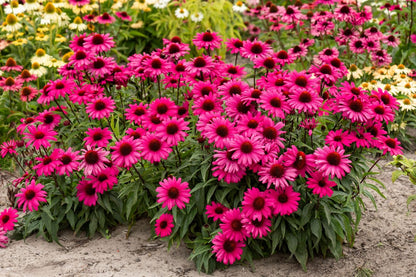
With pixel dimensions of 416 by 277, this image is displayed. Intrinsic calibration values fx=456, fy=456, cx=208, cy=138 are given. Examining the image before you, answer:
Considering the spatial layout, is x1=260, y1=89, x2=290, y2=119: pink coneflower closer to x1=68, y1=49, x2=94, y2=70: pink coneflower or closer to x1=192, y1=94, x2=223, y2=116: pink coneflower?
x1=192, y1=94, x2=223, y2=116: pink coneflower

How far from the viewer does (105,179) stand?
323 centimetres

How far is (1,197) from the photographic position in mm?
4195

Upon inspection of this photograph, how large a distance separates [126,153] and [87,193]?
59 centimetres

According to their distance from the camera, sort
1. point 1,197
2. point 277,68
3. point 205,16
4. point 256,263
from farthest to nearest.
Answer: point 205,16
point 1,197
point 277,68
point 256,263

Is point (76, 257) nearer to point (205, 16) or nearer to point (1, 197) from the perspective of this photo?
point (1, 197)

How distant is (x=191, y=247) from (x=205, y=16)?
4.16 metres

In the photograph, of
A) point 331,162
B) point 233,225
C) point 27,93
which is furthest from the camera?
point 27,93

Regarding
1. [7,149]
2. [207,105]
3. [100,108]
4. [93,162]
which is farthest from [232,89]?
[7,149]

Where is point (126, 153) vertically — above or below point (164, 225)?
above

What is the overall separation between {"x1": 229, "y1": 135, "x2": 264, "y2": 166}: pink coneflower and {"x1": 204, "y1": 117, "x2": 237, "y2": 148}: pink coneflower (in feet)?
0.25

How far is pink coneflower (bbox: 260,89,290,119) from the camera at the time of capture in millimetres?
2875

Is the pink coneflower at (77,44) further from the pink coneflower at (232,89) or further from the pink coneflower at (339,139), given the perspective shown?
the pink coneflower at (339,139)

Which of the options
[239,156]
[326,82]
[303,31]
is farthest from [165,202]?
[303,31]

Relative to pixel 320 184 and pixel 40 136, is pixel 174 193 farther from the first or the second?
pixel 40 136
